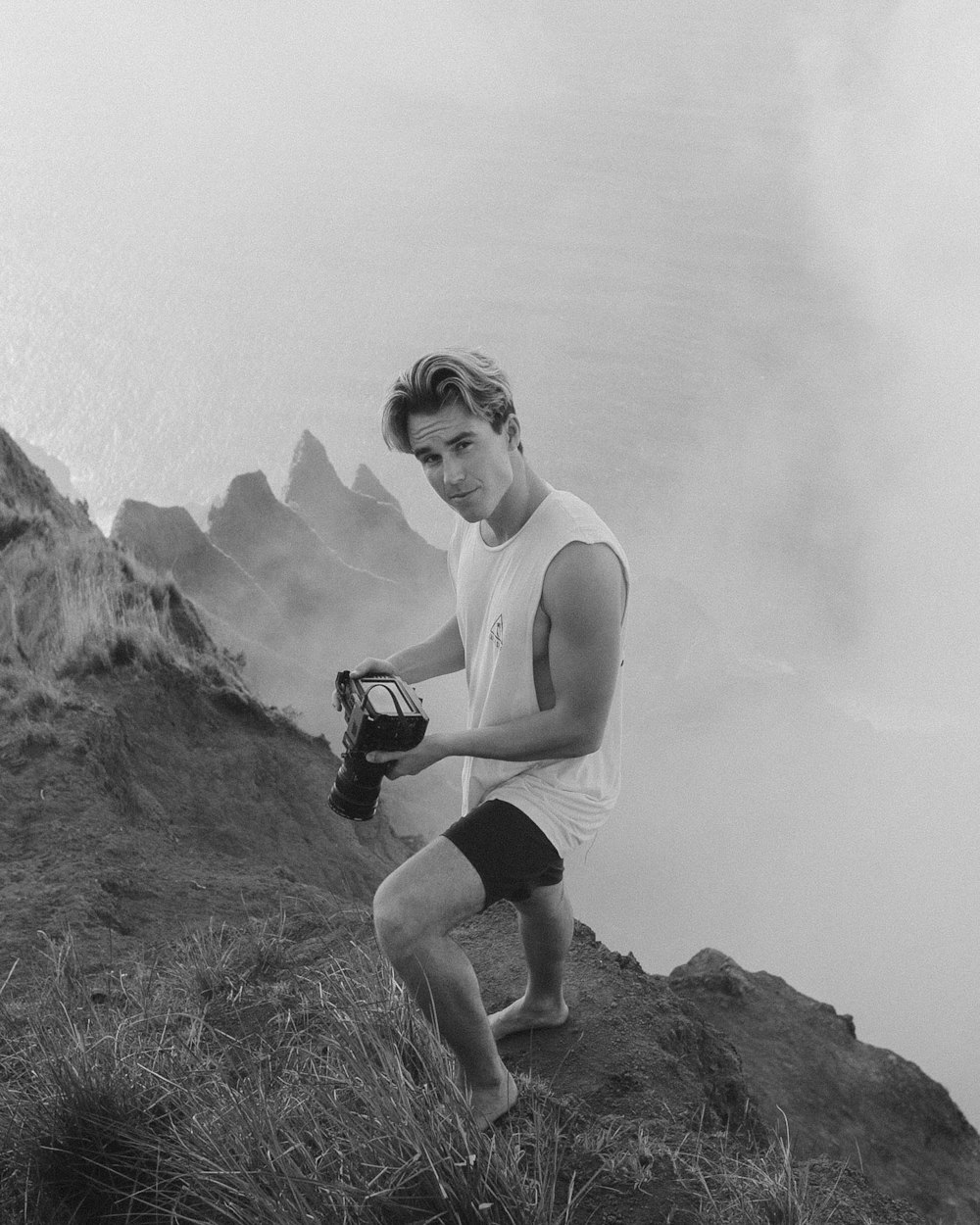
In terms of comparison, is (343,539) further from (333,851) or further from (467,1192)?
(467,1192)

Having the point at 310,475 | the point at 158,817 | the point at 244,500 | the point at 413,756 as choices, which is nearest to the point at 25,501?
the point at 158,817

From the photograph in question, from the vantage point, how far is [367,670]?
10.7 feet

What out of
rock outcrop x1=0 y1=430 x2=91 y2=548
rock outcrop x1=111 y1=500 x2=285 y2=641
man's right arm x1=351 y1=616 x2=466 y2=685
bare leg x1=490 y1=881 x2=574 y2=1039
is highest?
rock outcrop x1=111 y1=500 x2=285 y2=641

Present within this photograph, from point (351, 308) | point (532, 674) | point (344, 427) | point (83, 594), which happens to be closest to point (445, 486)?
point (532, 674)

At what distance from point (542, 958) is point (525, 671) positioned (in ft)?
4.28

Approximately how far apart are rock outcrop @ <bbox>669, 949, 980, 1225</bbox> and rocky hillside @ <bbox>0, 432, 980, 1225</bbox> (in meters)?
0.02

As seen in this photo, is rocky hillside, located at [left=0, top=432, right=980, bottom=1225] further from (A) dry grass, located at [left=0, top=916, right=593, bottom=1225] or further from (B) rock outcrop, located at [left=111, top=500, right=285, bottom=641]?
(B) rock outcrop, located at [left=111, top=500, right=285, bottom=641]

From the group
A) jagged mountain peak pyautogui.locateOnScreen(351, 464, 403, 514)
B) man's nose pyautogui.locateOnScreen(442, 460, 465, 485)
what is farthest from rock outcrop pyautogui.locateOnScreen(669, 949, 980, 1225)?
jagged mountain peak pyautogui.locateOnScreen(351, 464, 403, 514)

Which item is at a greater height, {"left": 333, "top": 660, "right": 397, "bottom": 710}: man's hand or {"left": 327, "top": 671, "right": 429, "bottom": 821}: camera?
{"left": 333, "top": 660, "right": 397, "bottom": 710}: man's hand

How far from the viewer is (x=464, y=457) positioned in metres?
3.06

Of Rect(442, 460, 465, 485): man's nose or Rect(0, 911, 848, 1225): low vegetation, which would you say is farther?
Rect(442, 460, 465, 485): man's nose

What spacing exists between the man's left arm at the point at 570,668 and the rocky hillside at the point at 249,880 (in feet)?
3.80

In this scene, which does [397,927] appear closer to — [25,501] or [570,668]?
[570,668]

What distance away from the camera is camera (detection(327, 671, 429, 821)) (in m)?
2.86
